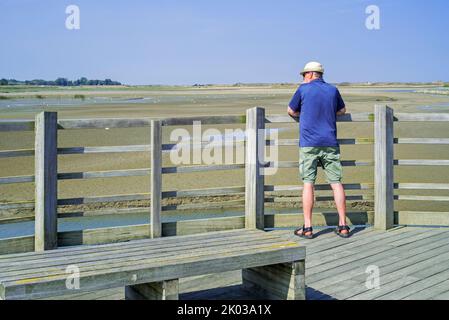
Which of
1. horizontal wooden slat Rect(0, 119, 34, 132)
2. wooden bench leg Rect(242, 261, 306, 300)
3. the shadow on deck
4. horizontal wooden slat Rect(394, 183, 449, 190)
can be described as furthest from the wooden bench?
horizontal wooden slat Rect(394, 183, 449, 190)

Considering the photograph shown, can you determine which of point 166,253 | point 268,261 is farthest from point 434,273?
point 166,253

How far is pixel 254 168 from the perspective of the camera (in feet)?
21.7

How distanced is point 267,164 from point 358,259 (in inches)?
56.5

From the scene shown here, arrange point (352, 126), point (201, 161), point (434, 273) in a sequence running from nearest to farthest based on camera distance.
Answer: point (434, 273), point (201, 161), point (352, 126)

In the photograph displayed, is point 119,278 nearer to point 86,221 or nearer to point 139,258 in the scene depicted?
point 139,258

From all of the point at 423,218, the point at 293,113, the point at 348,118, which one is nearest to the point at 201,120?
the point at 293,113

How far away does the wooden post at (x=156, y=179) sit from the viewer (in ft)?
20.1

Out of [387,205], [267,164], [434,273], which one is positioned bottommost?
[434,273]

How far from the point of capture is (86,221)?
9.51 metres

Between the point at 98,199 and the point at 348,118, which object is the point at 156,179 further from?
the point at 348,118

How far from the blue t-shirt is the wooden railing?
38 cm

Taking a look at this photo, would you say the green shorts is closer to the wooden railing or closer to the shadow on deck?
the wooden railing

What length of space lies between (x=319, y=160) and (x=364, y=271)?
1.38 m

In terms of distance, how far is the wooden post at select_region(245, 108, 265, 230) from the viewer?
21.5 ft
